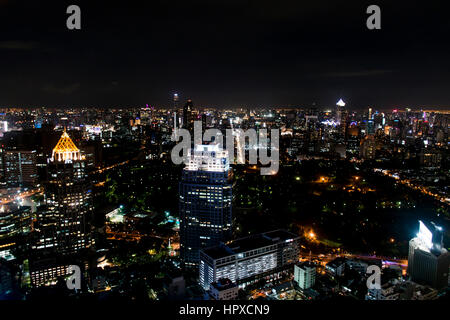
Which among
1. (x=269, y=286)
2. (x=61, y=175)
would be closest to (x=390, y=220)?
(x=269, y=286)

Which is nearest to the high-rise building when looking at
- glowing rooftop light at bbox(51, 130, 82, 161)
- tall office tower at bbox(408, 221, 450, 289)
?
tall office tower at bbox(408, 221, 450, 289)

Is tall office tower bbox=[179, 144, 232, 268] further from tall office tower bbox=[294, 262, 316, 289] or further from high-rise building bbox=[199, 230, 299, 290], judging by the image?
tall office tower bbox=[294, 262, 316, 289]

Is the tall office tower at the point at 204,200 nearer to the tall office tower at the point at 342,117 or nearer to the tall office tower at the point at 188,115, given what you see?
the tall office tower at the point at 188,115

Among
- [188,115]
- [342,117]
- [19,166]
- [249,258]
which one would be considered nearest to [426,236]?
[249,258]

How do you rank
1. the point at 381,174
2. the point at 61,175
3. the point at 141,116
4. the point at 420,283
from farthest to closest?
the point at 141,116
the point at 381,174
the point at 61,175
the point at 420,283
